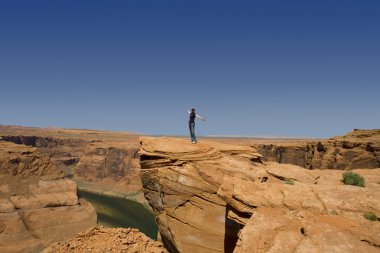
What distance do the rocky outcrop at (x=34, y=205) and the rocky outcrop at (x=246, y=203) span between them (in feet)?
177

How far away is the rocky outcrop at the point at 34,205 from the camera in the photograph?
6819 centimetres

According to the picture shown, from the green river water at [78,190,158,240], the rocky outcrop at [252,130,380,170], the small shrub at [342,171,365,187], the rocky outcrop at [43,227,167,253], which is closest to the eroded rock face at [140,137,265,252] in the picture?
the rocky outcrop at [43,227,167,253]

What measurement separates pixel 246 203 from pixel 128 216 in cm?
8848

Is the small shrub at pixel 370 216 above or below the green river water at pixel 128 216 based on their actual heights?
above

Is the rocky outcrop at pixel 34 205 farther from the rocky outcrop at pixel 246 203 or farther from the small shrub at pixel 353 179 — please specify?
the small shrub at pixel 353 179

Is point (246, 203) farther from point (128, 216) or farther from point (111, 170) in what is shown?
point (111, 170)

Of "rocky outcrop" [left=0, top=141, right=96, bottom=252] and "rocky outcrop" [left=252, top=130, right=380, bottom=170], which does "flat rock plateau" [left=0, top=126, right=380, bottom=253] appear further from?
"rocky outcrop" [left=0, top=141, right=96, bottom=252]

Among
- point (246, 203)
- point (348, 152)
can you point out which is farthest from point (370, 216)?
point (348, 152)

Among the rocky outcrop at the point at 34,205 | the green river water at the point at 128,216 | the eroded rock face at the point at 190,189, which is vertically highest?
the eroded rock face at the point at 190,189

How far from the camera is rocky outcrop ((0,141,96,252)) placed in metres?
68.2

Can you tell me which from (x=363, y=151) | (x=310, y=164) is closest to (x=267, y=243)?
(x=363, y=151)

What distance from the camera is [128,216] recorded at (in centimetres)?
9944

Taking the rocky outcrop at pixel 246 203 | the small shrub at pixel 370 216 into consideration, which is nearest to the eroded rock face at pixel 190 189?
the rocky outcrop at pixel 246 203

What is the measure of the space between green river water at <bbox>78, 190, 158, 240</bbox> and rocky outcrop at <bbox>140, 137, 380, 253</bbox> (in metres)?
60.7
